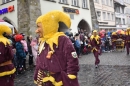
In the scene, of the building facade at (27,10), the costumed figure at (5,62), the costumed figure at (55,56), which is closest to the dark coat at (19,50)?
the costumed figure at (5,62)

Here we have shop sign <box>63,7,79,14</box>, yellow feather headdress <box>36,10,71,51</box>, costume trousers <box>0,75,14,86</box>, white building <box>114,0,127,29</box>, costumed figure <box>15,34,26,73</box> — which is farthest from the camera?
white building <box>114,0,127,29</box>

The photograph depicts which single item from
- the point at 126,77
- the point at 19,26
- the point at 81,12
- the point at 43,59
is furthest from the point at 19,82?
the point at 81,12

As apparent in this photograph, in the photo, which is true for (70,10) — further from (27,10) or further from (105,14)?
(105,14)

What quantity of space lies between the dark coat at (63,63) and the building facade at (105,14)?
32.4 metres

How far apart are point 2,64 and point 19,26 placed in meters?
15.2

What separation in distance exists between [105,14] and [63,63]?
3650cm

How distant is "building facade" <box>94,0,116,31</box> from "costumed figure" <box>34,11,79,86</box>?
106 ft

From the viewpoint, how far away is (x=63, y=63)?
11.8 ft

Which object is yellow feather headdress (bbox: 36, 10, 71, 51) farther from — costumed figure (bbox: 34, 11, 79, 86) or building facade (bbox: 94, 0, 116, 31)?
building facade (bbox: 94, 0, 116, 31)

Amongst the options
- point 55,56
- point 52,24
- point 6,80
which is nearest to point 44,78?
point 55,56

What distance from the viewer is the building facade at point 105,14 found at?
119 ft

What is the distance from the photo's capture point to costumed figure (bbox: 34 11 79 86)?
11.3 ft

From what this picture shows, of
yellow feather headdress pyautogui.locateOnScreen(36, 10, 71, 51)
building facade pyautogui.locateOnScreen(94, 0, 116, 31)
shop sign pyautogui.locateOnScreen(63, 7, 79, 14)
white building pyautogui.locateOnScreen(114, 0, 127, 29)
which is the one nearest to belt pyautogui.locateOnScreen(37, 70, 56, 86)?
yellow feather headdress pyautogui.locateOnScreen(36, 10, 71, 51)

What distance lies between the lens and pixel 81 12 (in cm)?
2656
